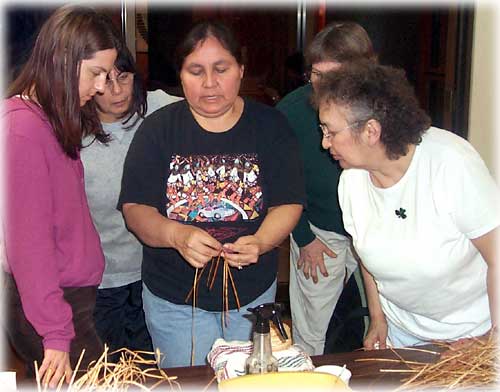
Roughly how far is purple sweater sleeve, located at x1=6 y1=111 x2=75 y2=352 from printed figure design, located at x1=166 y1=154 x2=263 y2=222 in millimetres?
426

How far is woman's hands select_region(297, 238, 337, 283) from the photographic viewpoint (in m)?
2.62

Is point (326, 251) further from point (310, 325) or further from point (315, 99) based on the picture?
point (315, 99)

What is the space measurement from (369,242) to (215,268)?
45 centimetres

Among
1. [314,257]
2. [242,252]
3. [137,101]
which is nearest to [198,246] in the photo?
[242,252]

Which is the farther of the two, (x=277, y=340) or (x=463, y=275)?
(x=463, y=275)

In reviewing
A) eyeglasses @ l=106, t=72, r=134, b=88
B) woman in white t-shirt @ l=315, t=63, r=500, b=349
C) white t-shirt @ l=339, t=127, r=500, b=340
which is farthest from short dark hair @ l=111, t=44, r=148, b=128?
white t-shirt @ l=339, t=127, r=500, b=340

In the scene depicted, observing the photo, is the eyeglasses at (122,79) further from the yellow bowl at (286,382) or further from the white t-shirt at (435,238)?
the yellow bowl at (286,382)

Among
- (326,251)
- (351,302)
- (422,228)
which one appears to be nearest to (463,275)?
(422,228)

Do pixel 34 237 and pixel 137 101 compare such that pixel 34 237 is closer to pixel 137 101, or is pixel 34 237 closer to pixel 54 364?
pixel 54 364

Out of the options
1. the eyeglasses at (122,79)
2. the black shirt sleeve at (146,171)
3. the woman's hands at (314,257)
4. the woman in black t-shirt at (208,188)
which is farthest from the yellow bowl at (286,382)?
the woman's hands at (314,257)

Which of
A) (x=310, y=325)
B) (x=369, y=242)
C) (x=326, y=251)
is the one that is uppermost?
(x=369, y=242)

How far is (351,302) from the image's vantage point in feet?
9.22

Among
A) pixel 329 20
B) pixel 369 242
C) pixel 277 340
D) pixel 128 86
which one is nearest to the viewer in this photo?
pixel 277 340

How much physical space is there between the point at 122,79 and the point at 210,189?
521 millimetres
